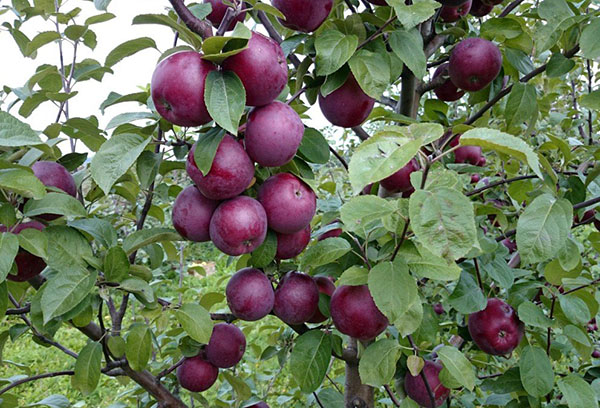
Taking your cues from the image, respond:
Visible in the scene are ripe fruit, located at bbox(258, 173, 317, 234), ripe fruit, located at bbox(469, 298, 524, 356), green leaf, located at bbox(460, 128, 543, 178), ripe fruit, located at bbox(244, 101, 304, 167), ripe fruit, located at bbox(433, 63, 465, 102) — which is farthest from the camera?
ripe fruit, located at bbox(433, 63, 465, 102)

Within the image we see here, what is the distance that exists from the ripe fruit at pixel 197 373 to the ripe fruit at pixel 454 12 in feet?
3.86

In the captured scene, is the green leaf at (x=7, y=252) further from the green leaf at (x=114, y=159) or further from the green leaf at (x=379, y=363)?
the green leaf at (x=379, y=363)

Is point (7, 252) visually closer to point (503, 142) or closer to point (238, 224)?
point (238, 224)

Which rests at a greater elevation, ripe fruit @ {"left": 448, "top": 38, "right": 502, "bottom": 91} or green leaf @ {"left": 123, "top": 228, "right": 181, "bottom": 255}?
ripe fruit @ {"left": 448, "top": 38, "right": 502, "bottom": 91}

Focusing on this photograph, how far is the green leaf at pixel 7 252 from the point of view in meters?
0.90

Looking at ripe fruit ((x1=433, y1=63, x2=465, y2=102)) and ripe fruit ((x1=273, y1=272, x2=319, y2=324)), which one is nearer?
ripe fruit ((x1=273, y1=272, x2=319, y2=324))

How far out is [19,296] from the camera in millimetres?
1467

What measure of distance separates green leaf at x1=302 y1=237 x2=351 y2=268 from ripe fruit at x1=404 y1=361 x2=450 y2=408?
49cm

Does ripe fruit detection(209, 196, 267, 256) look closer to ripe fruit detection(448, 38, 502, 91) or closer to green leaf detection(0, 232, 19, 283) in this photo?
green leaf detection(0, 232, 19, 283)

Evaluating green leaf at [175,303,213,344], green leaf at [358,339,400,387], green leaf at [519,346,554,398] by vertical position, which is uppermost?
green leaf at [175,303,213,344]

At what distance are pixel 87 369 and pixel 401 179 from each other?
0.89m

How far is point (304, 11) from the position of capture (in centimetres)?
110

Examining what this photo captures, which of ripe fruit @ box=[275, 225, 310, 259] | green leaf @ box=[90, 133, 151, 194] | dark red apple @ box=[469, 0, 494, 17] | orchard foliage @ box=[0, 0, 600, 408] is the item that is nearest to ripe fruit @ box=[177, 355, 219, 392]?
orchard foliage @ box=[0, 0, 600, 408]

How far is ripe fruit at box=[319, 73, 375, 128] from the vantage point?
3.97ft
